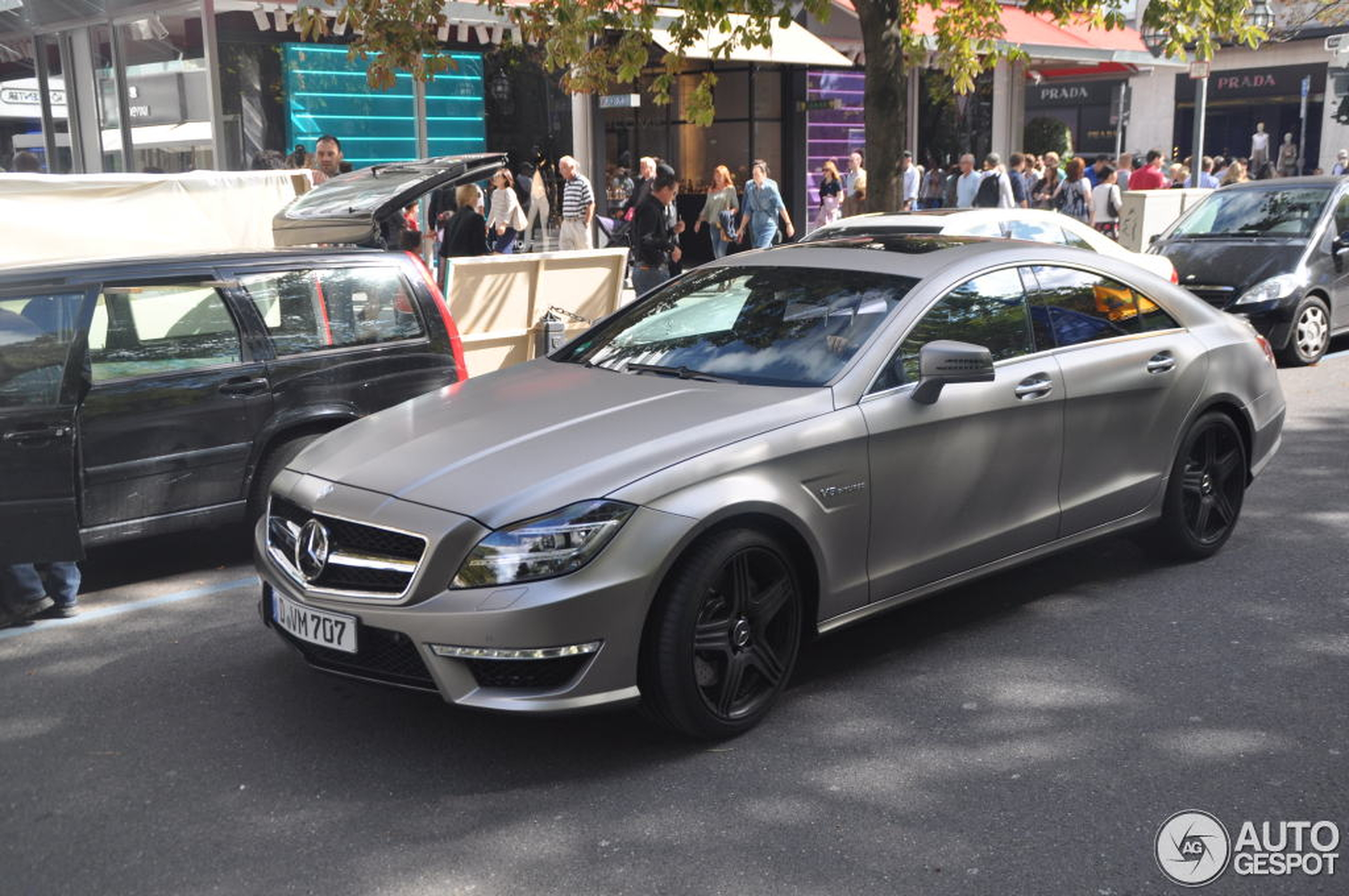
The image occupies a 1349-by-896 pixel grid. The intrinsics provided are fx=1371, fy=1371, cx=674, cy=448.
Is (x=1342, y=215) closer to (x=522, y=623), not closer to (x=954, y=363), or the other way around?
(x=954, y=363)

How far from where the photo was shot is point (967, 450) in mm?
5027

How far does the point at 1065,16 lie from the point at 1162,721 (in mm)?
9038

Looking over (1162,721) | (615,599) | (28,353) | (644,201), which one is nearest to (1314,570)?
(1162,721)

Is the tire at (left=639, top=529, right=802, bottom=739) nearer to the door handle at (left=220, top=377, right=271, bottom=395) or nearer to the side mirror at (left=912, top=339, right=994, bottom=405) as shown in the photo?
the side mirror at (left=912, top=339, right=994, bottom=405)

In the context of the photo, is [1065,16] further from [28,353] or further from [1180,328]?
[28,353]

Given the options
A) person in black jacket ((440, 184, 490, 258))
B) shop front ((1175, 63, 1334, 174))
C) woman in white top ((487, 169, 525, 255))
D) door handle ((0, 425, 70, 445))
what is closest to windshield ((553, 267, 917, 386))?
door handle ((0, 425, 70, 445))

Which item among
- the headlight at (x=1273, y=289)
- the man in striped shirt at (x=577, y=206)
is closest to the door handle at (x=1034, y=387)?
the headlight at (x=1273, y=289)

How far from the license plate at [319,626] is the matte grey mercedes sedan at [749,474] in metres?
0.01

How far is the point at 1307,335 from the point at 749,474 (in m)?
9.41

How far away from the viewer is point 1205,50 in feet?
39.3

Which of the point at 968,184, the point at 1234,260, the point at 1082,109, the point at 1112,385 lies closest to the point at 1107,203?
the point at 968,184

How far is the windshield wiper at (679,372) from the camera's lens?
16.1ft

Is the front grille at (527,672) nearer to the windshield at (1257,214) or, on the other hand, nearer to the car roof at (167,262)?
the car roof at (167,262)

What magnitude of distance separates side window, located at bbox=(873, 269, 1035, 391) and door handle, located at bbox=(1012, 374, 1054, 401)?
0.38 feet
